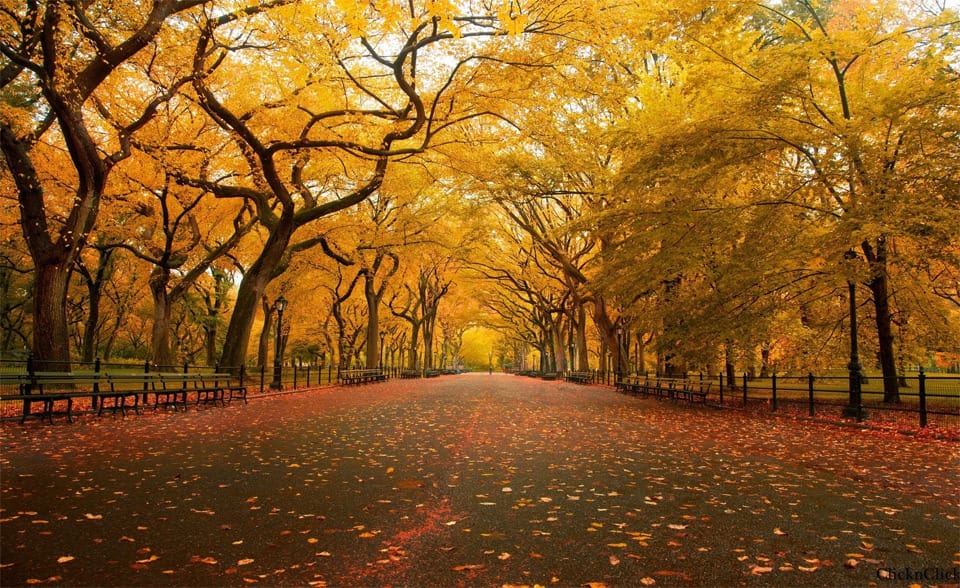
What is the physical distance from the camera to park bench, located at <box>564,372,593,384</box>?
35.1 metres

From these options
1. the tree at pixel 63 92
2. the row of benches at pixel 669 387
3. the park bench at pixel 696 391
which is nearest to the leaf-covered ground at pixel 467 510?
the tree at pixel 63 92

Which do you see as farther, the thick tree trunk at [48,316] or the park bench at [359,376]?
the park bench at [359,376]

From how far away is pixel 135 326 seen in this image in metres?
40.7

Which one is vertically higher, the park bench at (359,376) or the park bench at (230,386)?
the park bench at (230,386)

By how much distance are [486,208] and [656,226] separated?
1615cm

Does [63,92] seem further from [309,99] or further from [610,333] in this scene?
[610,333]

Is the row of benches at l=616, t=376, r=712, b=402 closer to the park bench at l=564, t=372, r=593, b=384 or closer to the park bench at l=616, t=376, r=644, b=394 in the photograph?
the park bench at l=616, t=376, r=644, b=394

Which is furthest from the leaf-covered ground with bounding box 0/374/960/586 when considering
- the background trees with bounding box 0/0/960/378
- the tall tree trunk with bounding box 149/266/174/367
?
Result: the tall tree trunk with bounding box 149/266/174/367

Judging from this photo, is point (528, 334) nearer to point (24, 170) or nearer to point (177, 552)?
point (24, 170)

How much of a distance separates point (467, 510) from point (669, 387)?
1666 cm

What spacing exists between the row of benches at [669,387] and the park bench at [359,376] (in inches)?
530

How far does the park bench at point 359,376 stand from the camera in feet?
94.2

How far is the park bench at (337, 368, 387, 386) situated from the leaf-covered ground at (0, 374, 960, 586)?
1927 cm

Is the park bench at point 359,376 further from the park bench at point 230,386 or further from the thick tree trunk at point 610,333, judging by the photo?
the thick tree trunk at point 610,333
